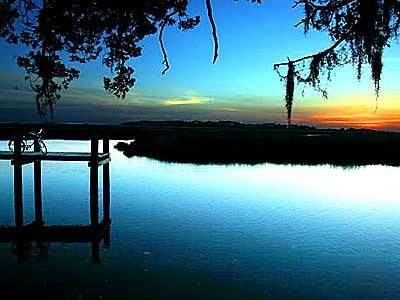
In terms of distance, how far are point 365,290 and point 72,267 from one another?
258 inches

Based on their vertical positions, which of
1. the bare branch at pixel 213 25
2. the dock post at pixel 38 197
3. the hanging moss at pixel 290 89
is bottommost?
the dock post at pixel 38 197

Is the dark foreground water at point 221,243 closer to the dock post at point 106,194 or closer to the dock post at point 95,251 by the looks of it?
the dock post at point 95,251

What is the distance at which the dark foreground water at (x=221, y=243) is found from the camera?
9.50 metres

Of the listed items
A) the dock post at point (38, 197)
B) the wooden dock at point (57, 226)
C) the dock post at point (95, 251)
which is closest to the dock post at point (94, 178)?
the wooden dock at point (57, 226)

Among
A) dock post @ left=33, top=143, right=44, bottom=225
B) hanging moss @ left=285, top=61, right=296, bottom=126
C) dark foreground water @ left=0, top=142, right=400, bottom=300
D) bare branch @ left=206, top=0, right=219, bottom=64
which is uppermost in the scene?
bare branch @ left=206, top=0, right=219, bottom=64

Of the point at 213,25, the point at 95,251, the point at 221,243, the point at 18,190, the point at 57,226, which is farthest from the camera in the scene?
the point at 18,190

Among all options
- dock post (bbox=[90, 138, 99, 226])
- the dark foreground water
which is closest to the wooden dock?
dock post (bbox=[90, 138, 99, 226])

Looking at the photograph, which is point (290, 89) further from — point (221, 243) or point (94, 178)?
point (94, 178)

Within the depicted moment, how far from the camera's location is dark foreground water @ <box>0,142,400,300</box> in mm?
9500

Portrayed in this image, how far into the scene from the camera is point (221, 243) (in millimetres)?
13531

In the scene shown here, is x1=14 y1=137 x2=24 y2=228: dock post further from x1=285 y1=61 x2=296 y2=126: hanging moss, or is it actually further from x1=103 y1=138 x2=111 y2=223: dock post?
x1=285 y1=61 x2=296 y2=126: hanging moss

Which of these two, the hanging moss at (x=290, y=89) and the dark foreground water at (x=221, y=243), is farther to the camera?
the dark foreground water at (x=221, y=243)

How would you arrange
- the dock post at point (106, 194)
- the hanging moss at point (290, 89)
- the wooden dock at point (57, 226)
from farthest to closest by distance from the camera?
1. the dock post at point (106, 194)
2. the wooden dock at point (57, 226)
3. the hanging moss at point (290, 89)

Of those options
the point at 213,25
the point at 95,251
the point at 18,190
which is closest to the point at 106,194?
the point at 18,190
